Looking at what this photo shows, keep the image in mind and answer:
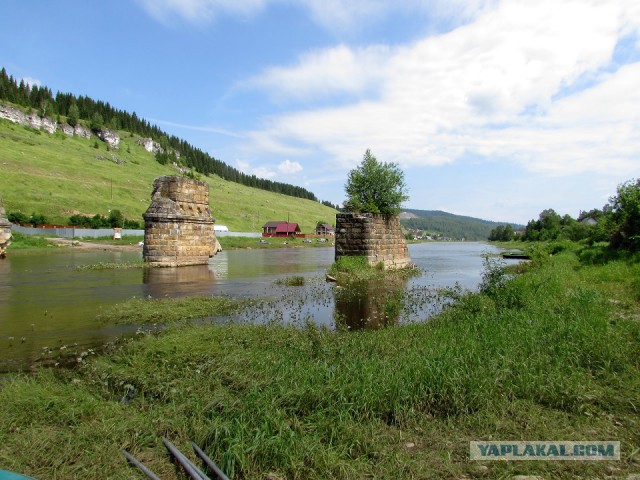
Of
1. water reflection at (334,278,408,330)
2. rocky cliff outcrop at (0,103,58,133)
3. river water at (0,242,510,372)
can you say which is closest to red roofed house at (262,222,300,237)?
river water at (0,242,510,372)

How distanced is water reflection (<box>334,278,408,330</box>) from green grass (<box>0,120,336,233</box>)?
59.4 m

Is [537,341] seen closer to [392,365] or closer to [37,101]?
[392,365]

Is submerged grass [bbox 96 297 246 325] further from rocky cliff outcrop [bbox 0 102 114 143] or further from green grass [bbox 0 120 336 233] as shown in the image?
rocky cliff outcrop [bbox 0 102 114 143]

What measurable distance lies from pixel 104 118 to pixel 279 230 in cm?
11248

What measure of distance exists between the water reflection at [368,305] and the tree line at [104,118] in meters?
139

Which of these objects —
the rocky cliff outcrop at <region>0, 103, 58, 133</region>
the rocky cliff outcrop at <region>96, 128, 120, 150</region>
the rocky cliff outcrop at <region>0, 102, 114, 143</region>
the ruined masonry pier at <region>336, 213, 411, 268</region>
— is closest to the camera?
the ruined masonry pier at <region>336, 213, 411, 268</region>

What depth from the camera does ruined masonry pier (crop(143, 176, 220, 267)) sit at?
21953 millimetres

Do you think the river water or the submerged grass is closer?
the river water

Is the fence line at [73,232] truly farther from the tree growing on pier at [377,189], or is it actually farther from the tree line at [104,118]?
the tree line at [104,118]

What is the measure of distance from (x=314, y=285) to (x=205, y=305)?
6.40m

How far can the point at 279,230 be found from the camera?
308 ft

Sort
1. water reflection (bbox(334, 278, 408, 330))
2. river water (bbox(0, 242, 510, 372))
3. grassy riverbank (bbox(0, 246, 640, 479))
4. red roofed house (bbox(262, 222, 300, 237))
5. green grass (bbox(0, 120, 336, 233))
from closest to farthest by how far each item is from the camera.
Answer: grassy riverbank (bbox(0, 246, 640, 479)) < river water (bbox(0, 242, 510, 372)) < water reflection (bbox(334, 278, 408, 330)) < green grass (bbox(0, 120, 336, 233)) < red roofed house (bbox(262, 222, 300, 237))

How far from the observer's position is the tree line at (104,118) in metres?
135

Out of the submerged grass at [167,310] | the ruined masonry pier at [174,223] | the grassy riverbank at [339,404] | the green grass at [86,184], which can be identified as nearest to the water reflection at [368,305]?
the grassy riverbank at [339,404]
